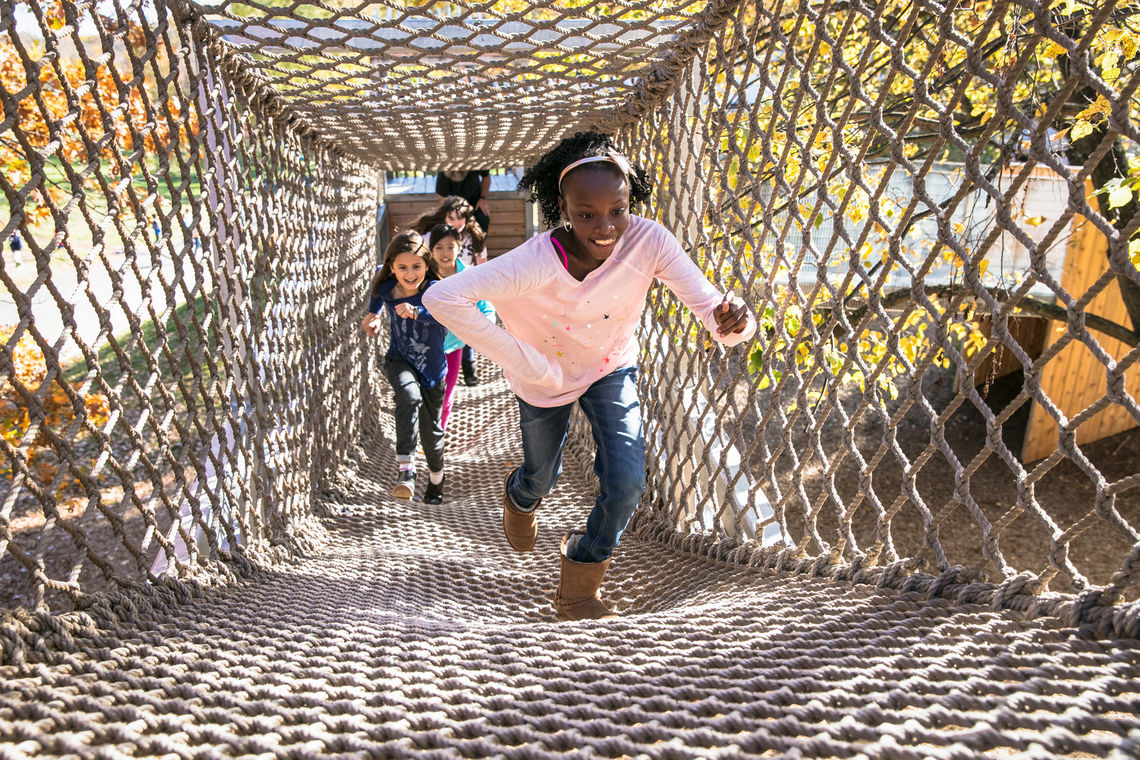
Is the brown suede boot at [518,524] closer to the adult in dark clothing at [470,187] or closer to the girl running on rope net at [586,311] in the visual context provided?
the girl running on rope net at [586,311]

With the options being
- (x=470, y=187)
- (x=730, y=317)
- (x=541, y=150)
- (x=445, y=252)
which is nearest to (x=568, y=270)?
(x=730, y=317)

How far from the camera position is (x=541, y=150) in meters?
4.11

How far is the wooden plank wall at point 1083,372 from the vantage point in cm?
575

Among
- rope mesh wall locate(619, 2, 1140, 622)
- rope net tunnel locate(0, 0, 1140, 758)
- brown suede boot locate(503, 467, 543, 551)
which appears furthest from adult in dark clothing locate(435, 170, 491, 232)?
brown suede boot locate(503, 467, 543, 551)

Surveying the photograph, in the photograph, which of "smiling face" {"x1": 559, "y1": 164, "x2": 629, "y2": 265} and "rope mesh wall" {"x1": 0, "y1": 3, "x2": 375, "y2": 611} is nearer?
"rope mesh wall" {"x1": 0, "y1": 3, "x2": 375, "y2": 611}

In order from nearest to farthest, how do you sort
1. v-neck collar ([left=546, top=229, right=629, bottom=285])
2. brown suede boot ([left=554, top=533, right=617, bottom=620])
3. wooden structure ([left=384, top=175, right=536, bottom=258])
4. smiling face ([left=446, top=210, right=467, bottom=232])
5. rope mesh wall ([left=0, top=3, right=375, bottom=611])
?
rope mesh wall ([left=0, top=3, right=375, bottom=611]) → v-neck collar ([left=546, top=229, right=629, bottom=285]) → brown suede boot ([left=554, top=533, right=617, bottom=620]) → smiling face ([left=446, top=210, right=467, bottom=232]) → wooden structure ([left=384, top=175, right=536, bottom=258])

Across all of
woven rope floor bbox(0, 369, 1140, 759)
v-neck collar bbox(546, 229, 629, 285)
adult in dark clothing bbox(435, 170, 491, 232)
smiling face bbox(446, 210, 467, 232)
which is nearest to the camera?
woven rope floor bbox(0, 369, 1140, 759)

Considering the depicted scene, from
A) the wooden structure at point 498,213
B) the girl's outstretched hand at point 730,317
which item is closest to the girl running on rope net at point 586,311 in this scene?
the girl's outstretched hand at point 730,317

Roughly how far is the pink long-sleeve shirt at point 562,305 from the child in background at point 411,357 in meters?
1.20

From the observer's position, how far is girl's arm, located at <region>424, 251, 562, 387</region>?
1.61m

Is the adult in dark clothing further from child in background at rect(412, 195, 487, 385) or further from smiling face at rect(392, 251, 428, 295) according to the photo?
smiling face at rect(392, 251, 428, 295)

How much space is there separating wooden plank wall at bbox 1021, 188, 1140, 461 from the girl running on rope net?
518cm

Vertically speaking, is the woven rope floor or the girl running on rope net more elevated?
the girl running on rope net

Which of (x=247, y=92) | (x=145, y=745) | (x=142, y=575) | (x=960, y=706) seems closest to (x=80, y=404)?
(x=142, y=575)
